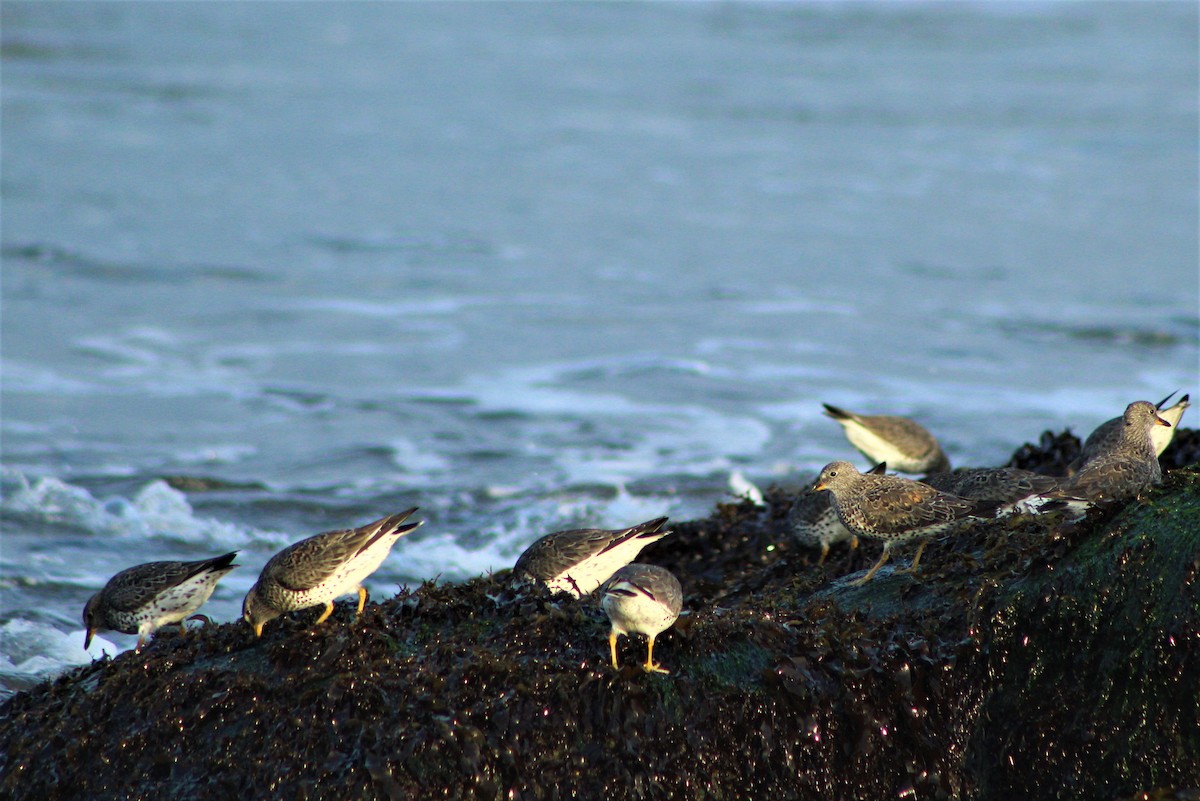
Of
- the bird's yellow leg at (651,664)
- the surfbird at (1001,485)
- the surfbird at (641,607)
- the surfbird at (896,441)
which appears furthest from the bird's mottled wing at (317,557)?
the surfbird at (896,441)

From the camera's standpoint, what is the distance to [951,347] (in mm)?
12477

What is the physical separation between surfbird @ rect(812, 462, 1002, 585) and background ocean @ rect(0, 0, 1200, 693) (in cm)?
272

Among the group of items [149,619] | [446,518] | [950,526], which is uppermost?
[950,526]

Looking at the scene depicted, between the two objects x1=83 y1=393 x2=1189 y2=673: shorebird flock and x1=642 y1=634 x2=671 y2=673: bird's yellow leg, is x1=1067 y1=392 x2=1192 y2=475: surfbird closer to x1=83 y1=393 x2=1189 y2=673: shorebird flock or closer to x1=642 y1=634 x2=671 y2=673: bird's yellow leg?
x1=83 y1=393 x2=1189 y2=673: shorebird flock

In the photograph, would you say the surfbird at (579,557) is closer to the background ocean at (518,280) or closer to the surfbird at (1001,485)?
the surfbird at (1001,485)

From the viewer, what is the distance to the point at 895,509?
5000 mm

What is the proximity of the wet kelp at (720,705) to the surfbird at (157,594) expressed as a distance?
784 mm

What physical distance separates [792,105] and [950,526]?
2034cm

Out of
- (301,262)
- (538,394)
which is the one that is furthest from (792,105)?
(538,394)

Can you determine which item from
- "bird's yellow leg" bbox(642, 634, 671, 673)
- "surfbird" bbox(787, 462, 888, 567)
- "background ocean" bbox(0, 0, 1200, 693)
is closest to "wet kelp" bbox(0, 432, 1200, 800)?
"bird's yellow leg" bbox(642, 634, 671, 673)

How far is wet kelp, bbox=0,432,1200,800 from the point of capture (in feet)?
12.7

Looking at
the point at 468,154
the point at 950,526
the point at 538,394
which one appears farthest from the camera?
the point at 468,154

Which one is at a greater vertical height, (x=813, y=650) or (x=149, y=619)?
(x=813, y=650)

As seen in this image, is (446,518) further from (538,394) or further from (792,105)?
(792,105)
